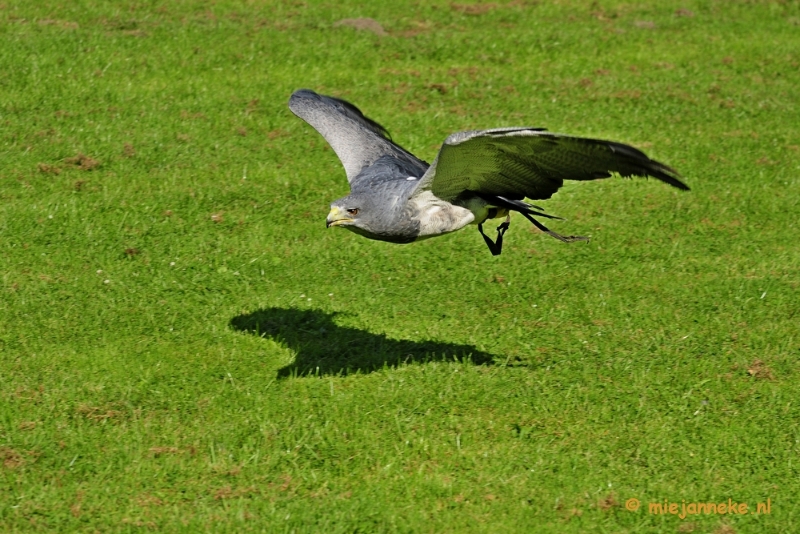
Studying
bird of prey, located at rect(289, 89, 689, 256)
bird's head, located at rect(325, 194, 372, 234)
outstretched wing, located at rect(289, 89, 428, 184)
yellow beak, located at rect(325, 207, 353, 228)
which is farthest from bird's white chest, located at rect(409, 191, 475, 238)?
outstretched wing, located at rect(289, 89, 428, 184)

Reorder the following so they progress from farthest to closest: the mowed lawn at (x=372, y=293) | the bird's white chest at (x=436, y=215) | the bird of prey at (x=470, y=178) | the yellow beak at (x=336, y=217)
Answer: the bird's white chest at (x=436, y=215) < the yellow beak at (x=336, y=217) < the mowed lawn at (x=372, y=293) < the bird of prey at (x=470, y=178)

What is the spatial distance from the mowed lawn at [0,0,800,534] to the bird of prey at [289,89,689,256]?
1.53 m

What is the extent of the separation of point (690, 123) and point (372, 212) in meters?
8.65

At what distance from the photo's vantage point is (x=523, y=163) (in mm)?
8727

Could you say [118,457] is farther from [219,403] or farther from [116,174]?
[116,174]

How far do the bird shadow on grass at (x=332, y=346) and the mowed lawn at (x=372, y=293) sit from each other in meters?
0.04

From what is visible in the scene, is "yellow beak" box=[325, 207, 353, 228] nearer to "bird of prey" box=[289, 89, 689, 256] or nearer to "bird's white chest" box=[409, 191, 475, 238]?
"bird of prey" box=[289, 89, 689, 256]

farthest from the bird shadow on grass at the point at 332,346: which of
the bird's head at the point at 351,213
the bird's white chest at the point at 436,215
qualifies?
the bird's head at the point at 351,213

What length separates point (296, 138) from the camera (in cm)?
1500

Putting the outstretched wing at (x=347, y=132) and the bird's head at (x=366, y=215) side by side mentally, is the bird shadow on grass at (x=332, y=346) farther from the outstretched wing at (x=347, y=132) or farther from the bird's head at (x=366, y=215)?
the outstretched wing at (x=347, y=132)

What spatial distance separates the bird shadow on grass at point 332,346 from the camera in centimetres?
1005

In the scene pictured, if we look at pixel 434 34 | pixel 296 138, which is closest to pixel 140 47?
pixel 296 138

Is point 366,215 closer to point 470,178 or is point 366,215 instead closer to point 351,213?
point 351,213

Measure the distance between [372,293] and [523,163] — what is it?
326 cm
